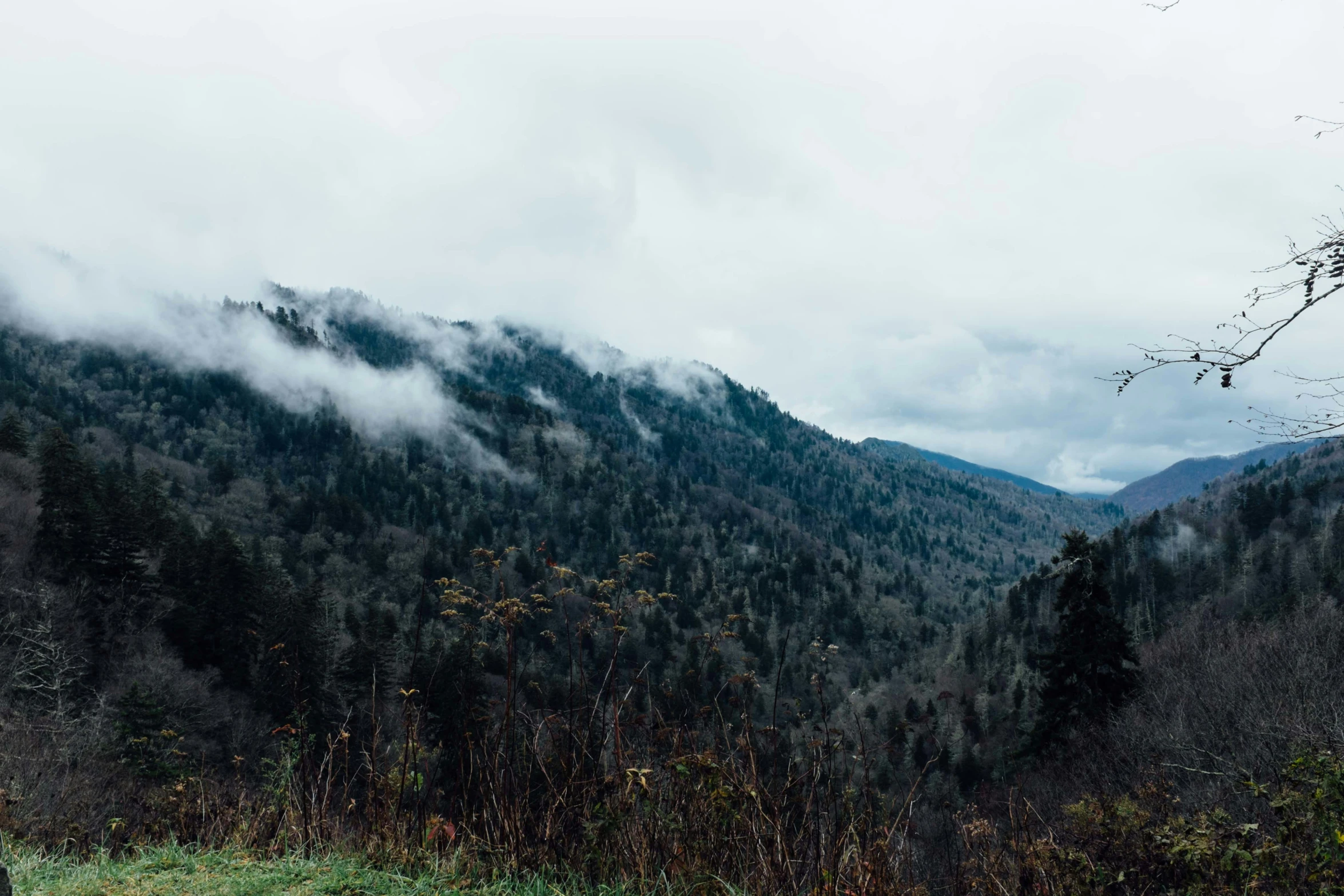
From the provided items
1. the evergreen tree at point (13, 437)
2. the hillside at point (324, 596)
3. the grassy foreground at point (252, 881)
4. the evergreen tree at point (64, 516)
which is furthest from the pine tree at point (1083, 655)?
the evergreen tree at point (13, 437)

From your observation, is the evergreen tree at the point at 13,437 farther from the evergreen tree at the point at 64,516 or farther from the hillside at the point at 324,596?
the evergreen tree at the point at 64,516

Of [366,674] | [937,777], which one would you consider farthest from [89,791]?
[937,777]

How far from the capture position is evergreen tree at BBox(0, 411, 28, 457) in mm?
53406

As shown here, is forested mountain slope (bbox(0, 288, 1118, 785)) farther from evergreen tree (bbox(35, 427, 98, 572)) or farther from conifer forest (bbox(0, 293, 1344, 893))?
conifer forest (bbox(0, 293, 1344, 893))

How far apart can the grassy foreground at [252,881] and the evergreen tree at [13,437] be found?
227 ft

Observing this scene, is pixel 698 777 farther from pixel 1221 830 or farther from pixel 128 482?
pixel 128 482

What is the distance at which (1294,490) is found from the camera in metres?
130

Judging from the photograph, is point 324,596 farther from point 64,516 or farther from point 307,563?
point 64,516

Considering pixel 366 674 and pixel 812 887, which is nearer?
pixel 812 887

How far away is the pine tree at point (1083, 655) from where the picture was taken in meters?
25.5

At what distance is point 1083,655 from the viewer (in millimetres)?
26266

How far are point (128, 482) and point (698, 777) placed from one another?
9232 centimetres

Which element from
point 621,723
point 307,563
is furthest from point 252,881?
point 307,563

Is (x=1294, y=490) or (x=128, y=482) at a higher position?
(x=1294, y=490)
